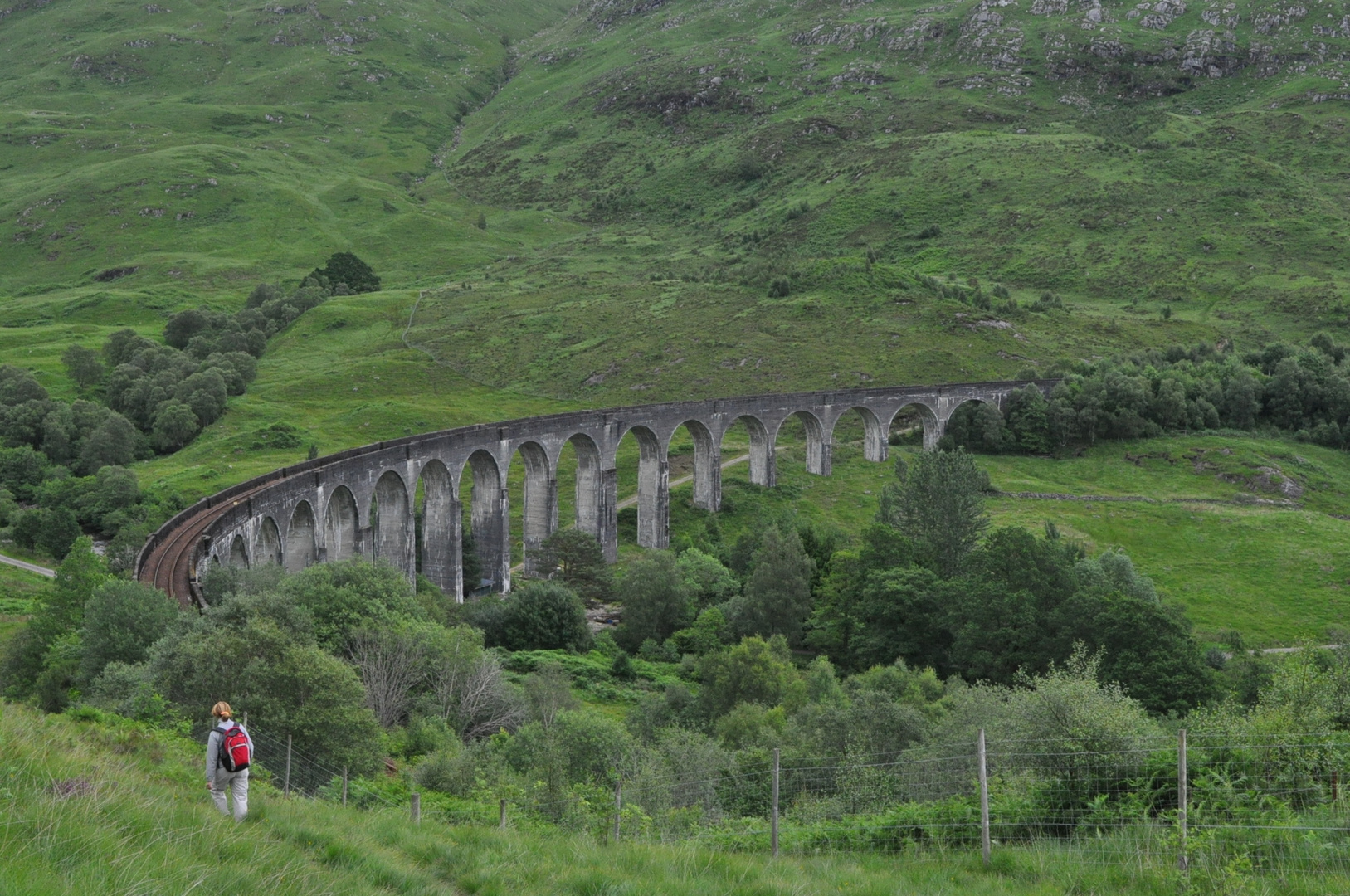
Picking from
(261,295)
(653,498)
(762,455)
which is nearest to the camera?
(653,498)

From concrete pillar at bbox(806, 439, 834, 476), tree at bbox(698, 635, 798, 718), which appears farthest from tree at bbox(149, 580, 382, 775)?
concrete pillar at bbox(806, 439, 834, 476)

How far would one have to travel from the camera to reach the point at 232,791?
11.1 meters

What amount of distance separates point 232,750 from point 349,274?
166830 millimetres

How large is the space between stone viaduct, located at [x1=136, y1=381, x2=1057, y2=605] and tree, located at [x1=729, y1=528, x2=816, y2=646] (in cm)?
1945

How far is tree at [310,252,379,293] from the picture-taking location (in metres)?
166

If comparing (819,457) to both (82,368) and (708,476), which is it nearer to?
(708,476)

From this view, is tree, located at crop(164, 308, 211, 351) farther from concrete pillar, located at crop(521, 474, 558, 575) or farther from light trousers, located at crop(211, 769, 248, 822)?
light trousers, located at crop(211, 769, 248, 822)

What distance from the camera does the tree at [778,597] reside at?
5762 cm

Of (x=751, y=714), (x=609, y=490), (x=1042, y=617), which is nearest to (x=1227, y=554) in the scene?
(x=1042, y=617)

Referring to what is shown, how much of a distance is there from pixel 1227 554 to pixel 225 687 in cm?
6981

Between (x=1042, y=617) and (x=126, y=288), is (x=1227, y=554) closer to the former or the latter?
(x=1042, y=617)

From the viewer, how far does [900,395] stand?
4104 inches

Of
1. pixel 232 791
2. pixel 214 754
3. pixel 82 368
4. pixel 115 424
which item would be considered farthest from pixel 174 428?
pixel 232 791

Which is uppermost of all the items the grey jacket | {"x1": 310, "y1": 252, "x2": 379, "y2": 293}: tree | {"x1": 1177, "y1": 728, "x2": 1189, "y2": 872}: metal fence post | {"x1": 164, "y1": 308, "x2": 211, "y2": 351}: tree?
{"x1": 310, "y1": 252, "x2": 379, "y2": 293}: tree
